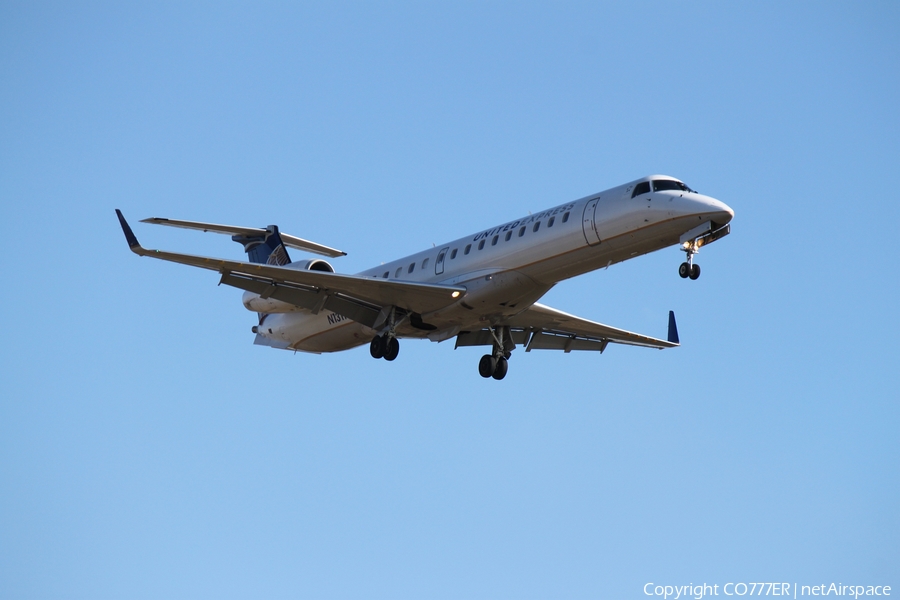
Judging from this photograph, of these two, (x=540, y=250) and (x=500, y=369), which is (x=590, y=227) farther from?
(x=500, y=369)

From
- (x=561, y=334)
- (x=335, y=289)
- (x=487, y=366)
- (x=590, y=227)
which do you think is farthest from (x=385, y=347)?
(x=561, y=334)

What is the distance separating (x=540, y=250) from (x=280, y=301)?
22.2ft

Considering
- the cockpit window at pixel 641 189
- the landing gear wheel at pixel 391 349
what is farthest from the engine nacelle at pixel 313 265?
the cockpit window at pixel 641 189

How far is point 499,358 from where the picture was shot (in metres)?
26.6

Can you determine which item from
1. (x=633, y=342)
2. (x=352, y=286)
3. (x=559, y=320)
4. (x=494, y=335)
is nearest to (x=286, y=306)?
(x=352, y=286)

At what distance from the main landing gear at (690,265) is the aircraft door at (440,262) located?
564cm

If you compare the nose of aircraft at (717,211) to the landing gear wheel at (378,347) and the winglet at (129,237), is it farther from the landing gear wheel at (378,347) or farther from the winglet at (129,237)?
the winglet at (129,237)

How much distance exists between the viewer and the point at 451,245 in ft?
82.8

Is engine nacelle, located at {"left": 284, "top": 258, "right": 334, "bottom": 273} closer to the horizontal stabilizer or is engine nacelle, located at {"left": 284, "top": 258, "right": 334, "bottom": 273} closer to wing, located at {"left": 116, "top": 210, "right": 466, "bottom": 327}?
wing, located at {"left": 116, "top": 210, "right": 466, "bottom": 327}

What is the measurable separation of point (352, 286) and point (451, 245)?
96.9 inches

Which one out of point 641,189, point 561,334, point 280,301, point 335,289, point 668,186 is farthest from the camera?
point 561,334

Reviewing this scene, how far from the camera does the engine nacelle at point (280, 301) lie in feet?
85.4

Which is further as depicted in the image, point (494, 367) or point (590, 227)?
point (494, 367)

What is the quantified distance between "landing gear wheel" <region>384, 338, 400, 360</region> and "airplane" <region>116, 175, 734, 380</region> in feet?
0.08
